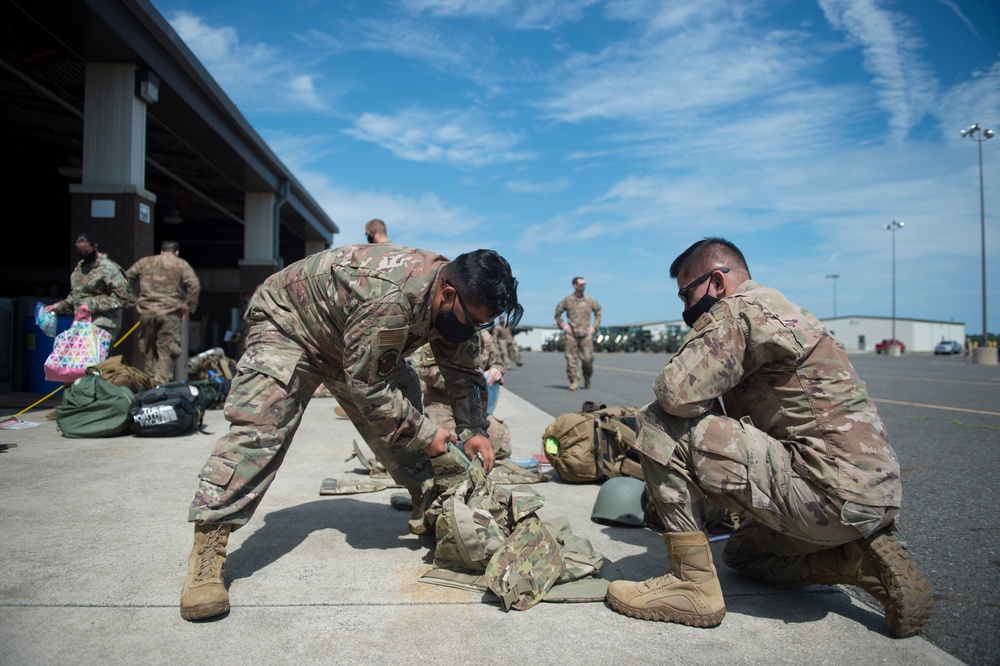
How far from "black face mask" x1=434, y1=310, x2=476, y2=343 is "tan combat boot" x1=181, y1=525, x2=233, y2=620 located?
1184 mm

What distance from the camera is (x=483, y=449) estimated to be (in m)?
3.03

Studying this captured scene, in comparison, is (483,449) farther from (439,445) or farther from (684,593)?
(684,593)

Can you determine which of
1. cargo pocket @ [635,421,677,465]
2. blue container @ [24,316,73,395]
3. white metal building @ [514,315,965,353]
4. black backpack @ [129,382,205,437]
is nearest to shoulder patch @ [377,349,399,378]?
cargo pocket @ [635,421,677,465]

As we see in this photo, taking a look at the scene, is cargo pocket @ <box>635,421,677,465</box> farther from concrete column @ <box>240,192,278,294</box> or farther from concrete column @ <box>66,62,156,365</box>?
concrete column @ <box>240,192,278,294</box>

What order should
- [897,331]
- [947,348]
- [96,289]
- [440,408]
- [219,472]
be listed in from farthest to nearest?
1. [897,331]
2. [947,348]
3. [96,289]
4. [440,408]
5. [219,472]

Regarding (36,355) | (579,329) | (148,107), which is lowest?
(36,355)

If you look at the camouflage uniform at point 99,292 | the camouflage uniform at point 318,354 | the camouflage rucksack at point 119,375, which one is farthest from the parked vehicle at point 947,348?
the camouflage uniform at point 318,354

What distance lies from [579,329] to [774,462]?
9966mm

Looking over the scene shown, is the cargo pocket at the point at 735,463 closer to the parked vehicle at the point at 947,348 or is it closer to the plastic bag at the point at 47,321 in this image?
the plastic bag at the point at 47,321

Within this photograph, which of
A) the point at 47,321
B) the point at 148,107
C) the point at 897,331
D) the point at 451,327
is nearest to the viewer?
the point at 451,327

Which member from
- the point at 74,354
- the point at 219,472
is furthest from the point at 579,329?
the point at 219,472

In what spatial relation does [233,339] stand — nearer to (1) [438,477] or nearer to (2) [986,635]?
(1) [438,477]

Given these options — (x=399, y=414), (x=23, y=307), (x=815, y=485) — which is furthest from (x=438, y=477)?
(x=23, y=307)

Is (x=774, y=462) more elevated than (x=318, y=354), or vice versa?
(x=318, y=354)
